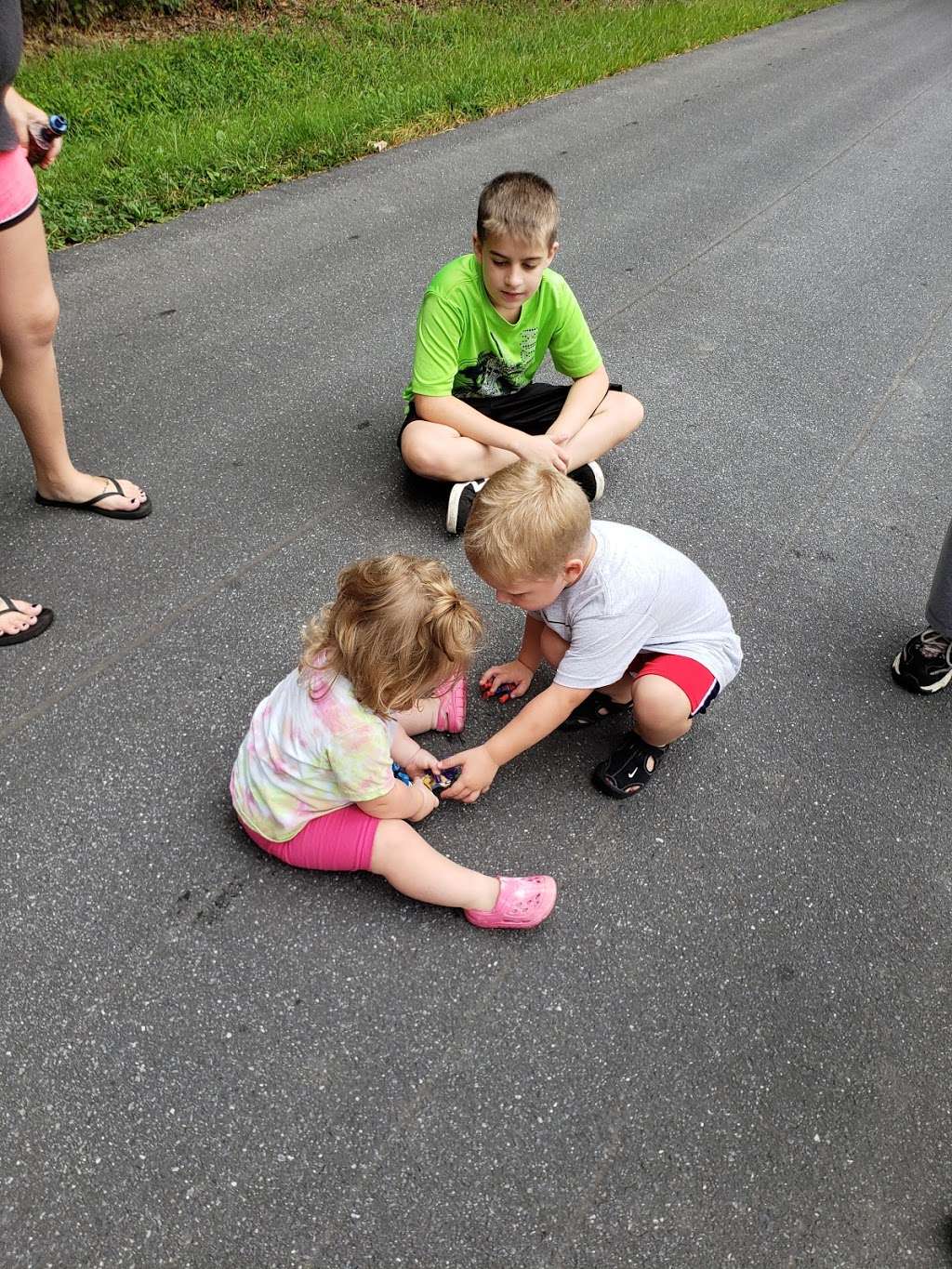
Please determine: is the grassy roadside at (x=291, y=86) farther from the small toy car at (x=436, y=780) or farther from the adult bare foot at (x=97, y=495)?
the small toy car at (x=436, y=780)

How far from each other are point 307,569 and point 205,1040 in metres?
1.35

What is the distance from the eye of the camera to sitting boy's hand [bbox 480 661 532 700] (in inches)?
90.6

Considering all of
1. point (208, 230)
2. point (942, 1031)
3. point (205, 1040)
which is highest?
point (208, 230)

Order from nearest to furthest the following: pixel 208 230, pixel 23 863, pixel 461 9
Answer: pixel 23 863, pixel 208 230, pixel 461 9

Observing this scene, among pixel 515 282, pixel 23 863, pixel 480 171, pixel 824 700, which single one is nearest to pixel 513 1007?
pixel 23 863

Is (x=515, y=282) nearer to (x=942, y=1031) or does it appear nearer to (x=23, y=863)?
(x=23, y=863)

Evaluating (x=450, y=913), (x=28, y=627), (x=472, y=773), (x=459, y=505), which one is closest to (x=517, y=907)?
(x=450, y=913)

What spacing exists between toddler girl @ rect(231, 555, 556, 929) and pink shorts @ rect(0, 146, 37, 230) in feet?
3.96

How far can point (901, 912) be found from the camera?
6.47 ft

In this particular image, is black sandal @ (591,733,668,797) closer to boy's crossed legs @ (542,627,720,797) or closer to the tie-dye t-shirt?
boy's crossed legs @ (542,627,720,797)

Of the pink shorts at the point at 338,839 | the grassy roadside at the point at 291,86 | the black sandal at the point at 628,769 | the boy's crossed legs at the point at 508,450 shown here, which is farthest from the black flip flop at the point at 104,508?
the grassy roadside at the point at 291,86

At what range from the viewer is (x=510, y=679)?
7.55 ft

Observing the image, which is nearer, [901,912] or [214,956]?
[214,956]

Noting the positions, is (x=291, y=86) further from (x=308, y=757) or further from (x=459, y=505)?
(x=308, y=757)
